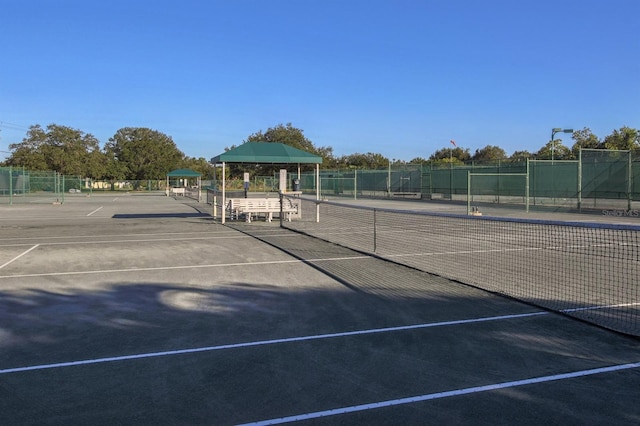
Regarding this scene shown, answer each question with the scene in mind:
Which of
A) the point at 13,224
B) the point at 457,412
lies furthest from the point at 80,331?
the point at 13,224

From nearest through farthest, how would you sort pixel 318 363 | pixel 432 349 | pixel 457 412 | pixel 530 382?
pixel 457 412 → pixel 530 382 → pixel 318 363 → pixel 432 349

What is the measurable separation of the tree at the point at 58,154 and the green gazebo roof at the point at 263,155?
68734 millimetres

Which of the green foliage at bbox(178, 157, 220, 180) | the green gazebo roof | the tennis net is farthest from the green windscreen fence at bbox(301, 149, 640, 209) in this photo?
the green foliage at bbox(178, 157, 220, 180)

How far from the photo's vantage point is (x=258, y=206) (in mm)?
22688

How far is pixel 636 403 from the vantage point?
13.6 ft

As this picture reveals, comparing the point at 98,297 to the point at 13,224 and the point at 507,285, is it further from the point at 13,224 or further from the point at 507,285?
the point at 13,224

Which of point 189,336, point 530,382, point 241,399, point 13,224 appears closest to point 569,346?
point 530,382

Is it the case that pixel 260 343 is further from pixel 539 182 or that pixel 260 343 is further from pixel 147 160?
pixel 147 160

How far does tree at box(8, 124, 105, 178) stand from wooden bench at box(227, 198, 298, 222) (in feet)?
223

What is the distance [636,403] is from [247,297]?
536cm

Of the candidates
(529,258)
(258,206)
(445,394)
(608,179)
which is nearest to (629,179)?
(608,179)

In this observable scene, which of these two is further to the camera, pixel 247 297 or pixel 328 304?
pixel 247 297

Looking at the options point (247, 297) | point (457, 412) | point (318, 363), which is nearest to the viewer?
point (457, 412)

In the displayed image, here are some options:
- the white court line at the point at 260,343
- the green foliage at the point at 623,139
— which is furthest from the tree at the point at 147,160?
the white court line at the point at 260,343
